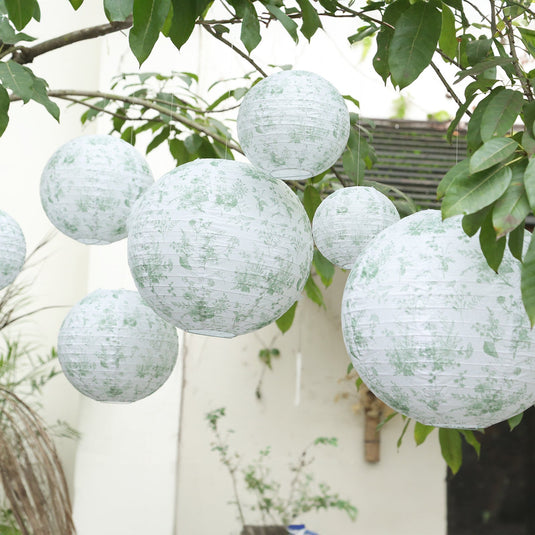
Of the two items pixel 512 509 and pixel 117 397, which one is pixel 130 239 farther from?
pixel 512 509

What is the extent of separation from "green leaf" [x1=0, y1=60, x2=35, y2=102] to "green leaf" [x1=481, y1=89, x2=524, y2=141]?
0.92 meters

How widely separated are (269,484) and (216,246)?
139 inches

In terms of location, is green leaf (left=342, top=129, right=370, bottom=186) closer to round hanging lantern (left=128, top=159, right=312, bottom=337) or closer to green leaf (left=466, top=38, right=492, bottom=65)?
green leaf (left=466, top=38, right=492, bottom=65)

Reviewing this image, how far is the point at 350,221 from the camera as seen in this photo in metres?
1.77

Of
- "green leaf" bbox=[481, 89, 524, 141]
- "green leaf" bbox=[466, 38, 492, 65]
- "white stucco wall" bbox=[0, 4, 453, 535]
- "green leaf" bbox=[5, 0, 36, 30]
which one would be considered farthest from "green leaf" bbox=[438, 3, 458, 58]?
"white stucco wall" bbox=[0, 4, 453, 535]

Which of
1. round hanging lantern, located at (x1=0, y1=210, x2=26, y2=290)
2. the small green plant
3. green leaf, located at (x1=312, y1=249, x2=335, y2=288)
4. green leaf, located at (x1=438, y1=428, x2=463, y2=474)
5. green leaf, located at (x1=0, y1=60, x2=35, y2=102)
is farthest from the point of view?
the small green plant

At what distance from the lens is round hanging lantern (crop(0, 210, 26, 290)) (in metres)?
1.83

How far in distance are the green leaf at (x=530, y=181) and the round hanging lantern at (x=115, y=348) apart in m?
1.03

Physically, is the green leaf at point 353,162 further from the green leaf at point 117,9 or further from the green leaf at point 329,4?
the green leaf at point 117,9

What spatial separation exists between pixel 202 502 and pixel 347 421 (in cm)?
98

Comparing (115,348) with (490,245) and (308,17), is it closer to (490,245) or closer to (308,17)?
(308,17)

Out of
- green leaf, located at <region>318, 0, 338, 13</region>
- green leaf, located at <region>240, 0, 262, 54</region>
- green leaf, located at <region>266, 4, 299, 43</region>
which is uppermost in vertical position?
green leaf, located at <region>318, 0, 338, 13</region>

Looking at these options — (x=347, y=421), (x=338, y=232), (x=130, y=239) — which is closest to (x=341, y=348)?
(x=347, y=421)

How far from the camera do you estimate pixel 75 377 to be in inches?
66.5
